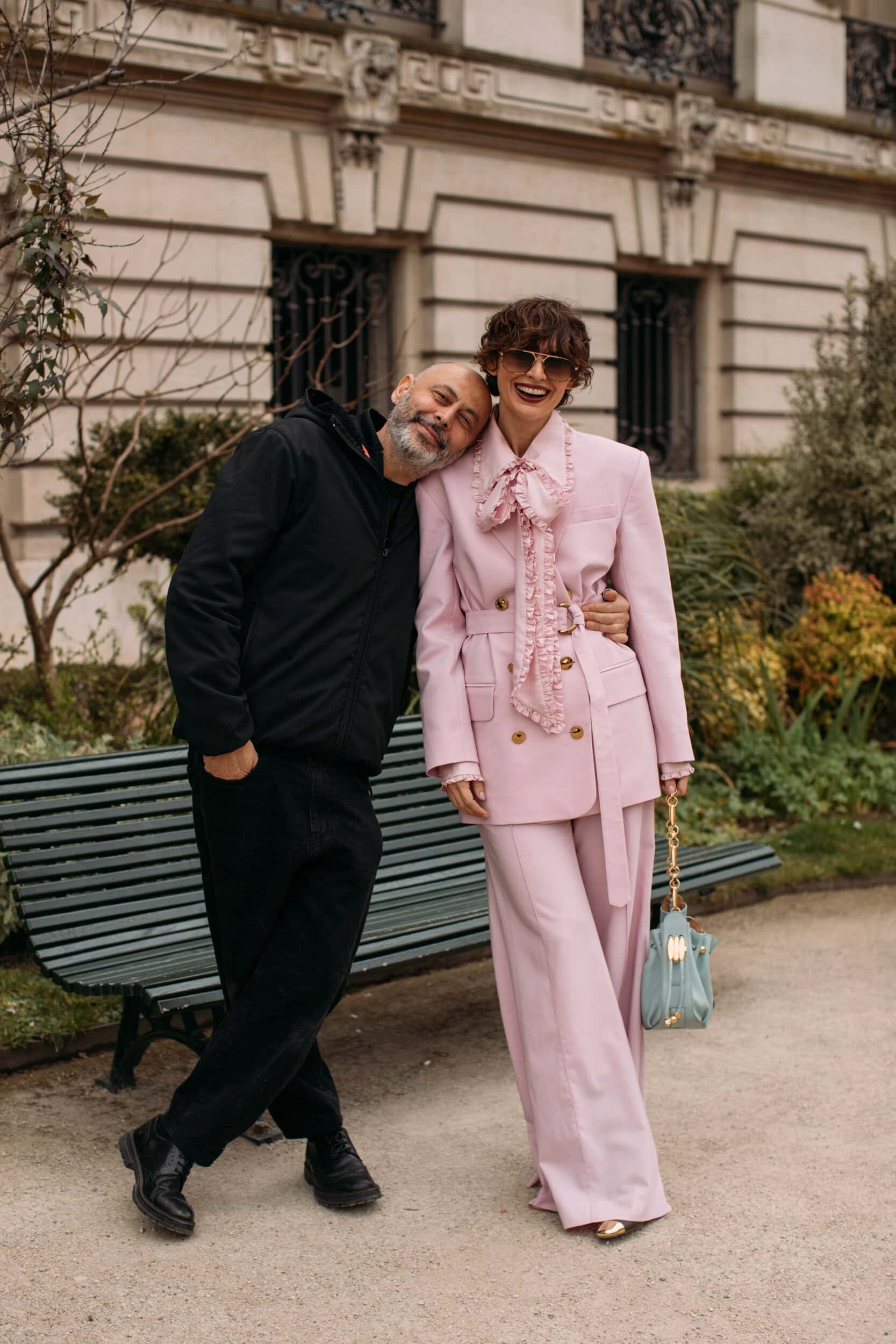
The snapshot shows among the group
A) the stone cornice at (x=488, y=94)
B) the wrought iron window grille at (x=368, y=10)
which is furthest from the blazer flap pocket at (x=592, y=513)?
the wrought iron window grille at (x=368, y=10)

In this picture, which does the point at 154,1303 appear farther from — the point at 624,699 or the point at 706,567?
the point at 706,567

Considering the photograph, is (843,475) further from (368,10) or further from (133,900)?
(133,900)

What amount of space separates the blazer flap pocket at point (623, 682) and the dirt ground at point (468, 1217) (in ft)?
3.99

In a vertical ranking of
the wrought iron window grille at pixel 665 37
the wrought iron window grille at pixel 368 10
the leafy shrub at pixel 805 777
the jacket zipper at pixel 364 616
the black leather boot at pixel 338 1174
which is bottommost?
the black leather boot at pixel 338 1174

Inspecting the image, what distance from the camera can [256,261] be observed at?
1323cm

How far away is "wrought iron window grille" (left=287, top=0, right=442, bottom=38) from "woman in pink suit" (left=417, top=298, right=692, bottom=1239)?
11.3 metres

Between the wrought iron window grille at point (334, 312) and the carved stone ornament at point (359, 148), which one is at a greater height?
the carved stone ornament at point (359, 148)

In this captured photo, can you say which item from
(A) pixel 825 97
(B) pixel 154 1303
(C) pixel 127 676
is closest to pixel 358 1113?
(B) pixel 154 1303

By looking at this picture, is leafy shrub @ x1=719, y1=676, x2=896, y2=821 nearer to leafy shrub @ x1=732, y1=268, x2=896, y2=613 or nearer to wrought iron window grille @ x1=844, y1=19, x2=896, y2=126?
leafy shrub @ x1=732, y1=268, x2=896, y2=613

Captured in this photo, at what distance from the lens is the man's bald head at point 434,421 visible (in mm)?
3344

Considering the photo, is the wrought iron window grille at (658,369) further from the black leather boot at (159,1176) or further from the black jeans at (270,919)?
the black leather boot at (159,1176)

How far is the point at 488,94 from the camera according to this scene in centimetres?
1430

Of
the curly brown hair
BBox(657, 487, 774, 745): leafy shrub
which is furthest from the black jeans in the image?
BBox(657, 487, 774, 745): leafy shrub

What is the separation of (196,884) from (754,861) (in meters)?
2.04
